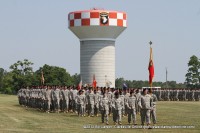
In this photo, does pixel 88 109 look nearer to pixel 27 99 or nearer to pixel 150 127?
pixel 150 127

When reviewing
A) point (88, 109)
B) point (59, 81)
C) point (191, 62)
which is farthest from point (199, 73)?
point (88, 109)

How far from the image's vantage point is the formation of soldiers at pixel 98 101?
2472 cm

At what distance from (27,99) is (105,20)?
20726 mm

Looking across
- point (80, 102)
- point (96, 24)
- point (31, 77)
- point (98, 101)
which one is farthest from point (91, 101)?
point (31, 77)

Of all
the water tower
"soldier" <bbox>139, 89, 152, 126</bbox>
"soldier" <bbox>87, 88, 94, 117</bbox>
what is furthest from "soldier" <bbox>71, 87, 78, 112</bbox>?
the water tower

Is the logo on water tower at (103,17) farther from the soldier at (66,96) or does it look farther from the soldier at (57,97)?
the soldier at (66,96)

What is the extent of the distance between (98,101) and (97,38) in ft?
109

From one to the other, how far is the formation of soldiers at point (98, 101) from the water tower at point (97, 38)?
1980cm

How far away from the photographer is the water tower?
63.7 meters

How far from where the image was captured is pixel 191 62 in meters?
80.4

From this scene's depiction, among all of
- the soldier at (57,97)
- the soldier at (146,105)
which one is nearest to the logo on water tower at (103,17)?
the soldier at (57,97)

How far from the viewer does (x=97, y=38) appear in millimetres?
64688

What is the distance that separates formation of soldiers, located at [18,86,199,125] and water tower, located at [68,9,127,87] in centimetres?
1980

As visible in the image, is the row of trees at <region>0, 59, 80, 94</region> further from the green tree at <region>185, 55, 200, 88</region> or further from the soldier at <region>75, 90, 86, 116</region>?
the soldier at <region>75, 90, 86, 116</region>
